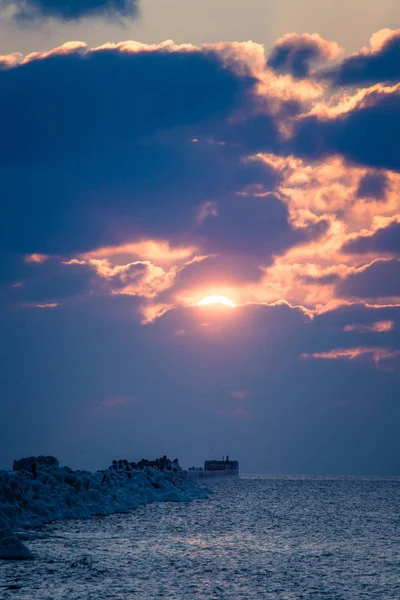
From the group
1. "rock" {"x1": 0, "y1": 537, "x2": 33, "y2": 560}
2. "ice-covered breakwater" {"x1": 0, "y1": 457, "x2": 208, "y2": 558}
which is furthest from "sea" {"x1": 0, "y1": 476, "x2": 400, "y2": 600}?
"ice-covered breakwater" {"x1": 0, "y1": 457, "x2": 208, "y2": 558}

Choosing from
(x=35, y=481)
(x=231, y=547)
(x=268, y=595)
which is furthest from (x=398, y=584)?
(x=35, y=481)

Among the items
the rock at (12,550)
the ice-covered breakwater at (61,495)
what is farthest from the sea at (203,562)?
the ice-covered breakwater at (61,495)

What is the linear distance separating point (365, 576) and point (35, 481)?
18.7 meters

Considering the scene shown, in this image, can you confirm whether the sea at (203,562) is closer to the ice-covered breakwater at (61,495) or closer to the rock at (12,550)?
the rock at (12,550)

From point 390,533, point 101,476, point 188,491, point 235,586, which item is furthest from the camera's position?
point 188,491

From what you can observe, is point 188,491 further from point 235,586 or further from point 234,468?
point 234,468

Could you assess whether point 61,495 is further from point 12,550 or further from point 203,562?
point 12,550

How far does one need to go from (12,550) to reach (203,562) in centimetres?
515

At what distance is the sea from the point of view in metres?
16.1

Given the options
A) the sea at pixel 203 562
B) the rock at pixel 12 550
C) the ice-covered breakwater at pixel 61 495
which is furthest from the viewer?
the ice-covered breakwater at pixel 61 495

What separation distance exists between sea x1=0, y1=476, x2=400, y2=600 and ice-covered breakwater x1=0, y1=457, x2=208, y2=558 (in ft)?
3.39

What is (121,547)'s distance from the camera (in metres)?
23.3

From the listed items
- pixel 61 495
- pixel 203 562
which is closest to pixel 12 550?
pixel 203 562

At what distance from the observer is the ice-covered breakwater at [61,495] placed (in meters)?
26.5
